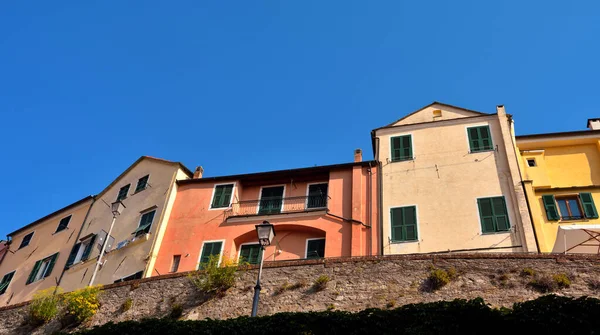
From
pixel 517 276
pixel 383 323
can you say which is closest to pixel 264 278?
pixel 383 323

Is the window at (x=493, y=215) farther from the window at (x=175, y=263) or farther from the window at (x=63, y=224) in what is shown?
the window at (x=63, y=224)

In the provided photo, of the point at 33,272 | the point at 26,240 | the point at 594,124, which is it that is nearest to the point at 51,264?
the point at 33,272

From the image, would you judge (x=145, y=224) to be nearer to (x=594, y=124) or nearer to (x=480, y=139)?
(x=480, y=139)

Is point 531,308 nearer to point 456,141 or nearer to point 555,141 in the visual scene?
point 456,141

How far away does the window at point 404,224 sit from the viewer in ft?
80.3

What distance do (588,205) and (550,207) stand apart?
1559 mm

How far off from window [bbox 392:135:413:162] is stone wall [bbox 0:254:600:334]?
8629 mm

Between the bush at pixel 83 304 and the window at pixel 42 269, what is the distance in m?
10.5

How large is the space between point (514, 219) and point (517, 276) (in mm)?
5876

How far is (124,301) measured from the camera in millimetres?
22406

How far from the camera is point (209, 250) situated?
88.9 ft

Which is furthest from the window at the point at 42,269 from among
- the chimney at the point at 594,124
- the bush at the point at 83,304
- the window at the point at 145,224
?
the chimney at the point at 594,124

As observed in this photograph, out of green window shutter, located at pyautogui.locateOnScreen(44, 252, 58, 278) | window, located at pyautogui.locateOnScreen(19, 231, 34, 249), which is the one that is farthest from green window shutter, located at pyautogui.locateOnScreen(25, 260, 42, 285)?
window, located at pyautogui.locateOnScreen(19, 231, 34, 249)

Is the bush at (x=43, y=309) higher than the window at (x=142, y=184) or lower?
lower
